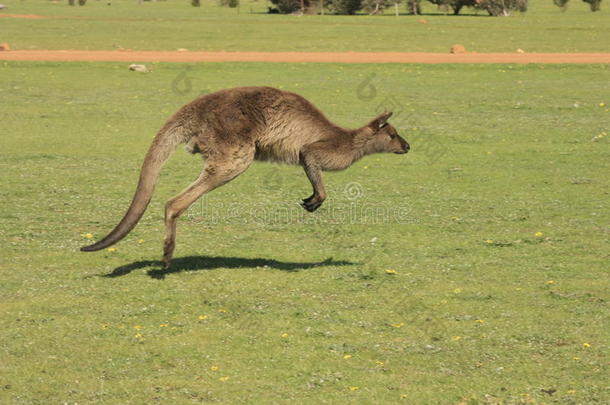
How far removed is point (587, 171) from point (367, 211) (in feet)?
19.3

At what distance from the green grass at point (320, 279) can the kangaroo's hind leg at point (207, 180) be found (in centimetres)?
76

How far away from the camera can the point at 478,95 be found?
29000 mm

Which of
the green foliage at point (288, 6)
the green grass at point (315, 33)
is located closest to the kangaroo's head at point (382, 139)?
the green grass at point (315, 33)

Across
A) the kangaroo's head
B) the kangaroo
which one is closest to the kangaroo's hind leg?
the kangaroo

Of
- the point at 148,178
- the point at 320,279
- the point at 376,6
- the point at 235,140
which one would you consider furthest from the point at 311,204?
the point at 376,6

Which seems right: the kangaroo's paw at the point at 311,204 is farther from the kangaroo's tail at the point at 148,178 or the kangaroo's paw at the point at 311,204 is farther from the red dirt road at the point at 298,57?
the red dirt road at the point at 298,57

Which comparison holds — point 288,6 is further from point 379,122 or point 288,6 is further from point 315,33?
point 379,122

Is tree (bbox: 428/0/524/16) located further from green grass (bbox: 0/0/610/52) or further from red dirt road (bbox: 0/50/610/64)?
red dirt road (bbox: 0/50/610/64)

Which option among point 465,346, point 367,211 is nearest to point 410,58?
point 367,211

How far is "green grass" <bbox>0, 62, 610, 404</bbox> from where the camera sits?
7.84 metres

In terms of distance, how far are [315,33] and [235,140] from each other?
137 ft

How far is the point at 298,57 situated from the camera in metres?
38.8

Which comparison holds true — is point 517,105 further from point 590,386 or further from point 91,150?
point 590,386

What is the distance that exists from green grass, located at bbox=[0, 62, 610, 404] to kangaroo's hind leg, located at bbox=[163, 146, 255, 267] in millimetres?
762
